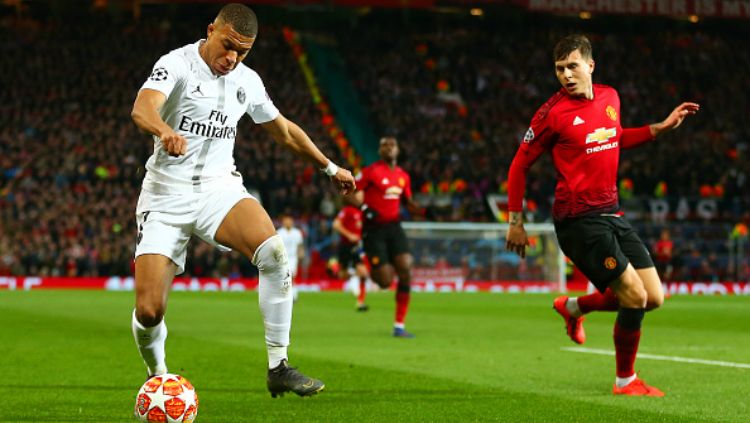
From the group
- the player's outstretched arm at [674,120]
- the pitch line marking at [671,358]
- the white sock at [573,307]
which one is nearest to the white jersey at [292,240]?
the pitch line marking at [671,358]

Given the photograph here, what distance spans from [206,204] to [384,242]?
7.88m

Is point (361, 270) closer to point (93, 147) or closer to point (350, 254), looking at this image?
point (350, 254)

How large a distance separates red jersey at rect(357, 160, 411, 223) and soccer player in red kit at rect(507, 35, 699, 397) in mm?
6674

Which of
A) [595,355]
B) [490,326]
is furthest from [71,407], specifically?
[490,326]

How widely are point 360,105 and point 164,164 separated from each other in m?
33.1

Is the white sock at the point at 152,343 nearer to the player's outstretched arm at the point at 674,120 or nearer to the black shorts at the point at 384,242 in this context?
the player's outstretched arm at the point at 674,120

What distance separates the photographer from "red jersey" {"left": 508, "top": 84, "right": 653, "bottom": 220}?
7969 millimetres

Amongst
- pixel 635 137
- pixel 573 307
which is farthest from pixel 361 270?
pixel 635 137

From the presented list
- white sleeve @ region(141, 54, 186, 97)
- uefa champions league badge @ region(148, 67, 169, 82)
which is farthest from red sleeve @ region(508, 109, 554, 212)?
uefa champions league badge @ region(148, 67, 169, 82)

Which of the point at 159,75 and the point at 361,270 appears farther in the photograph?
the point at 361,270

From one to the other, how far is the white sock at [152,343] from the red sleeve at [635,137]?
342 centimetres

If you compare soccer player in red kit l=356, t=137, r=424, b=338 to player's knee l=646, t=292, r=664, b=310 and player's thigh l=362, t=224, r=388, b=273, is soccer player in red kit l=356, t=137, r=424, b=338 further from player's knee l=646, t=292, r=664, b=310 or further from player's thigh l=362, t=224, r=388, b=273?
player's knee l=646, t=292, r=664, b=310

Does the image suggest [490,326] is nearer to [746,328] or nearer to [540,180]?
[746,328]

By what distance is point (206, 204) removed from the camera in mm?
6910
